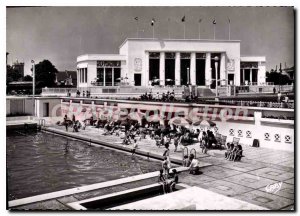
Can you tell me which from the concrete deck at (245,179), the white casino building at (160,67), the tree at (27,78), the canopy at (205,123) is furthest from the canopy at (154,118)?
the white casino building at (160,67)

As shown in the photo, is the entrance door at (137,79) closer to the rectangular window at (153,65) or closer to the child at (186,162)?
the rectangular window at (153,65)

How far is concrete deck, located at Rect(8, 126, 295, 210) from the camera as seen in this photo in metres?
10.8

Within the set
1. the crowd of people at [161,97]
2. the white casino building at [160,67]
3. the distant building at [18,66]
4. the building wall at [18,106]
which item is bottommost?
the building wall at [18,106]

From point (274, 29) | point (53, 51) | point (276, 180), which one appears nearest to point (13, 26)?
point (53, 51)

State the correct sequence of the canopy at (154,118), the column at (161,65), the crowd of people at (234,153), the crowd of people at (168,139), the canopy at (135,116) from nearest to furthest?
the crowd of people at (168,139) → the crowd of people at (234,153) → the canopy at (154,118) → the canopy at (135,116) → the column at (161,65)

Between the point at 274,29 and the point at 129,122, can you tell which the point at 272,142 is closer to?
the point at 274,29

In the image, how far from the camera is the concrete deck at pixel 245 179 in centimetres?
1077

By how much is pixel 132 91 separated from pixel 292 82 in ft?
71.4

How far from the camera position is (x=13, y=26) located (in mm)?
12883

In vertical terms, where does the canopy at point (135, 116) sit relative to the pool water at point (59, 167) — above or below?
above

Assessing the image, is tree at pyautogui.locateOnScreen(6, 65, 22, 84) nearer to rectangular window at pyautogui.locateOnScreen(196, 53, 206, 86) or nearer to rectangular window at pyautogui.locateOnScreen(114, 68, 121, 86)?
rectangular window at pyautogui.locateOnScreen(114, 68, 121, 86)

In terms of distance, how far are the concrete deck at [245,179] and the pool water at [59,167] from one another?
122 cm

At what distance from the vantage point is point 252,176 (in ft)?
40.1

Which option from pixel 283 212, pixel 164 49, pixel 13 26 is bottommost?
pixel 283 212
